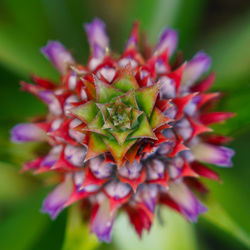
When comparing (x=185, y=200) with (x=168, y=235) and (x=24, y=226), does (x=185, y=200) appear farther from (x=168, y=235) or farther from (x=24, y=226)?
(x=24, y=226)

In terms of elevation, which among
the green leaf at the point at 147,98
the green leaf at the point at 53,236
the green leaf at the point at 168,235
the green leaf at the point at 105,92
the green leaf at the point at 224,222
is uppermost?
the green leaf at the point at 105,92

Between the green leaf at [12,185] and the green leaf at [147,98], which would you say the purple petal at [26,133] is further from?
the green leaf at [12,185]

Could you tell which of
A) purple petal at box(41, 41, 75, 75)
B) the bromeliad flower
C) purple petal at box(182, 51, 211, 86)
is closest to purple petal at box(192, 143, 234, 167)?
the bromeliad flower

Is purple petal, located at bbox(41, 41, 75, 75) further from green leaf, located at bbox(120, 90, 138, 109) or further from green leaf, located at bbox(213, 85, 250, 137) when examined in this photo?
green leaf, located at bbox(213, 85, 250, 137)

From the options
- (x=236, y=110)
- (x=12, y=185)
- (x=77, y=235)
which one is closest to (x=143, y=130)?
(x=236, y=110)

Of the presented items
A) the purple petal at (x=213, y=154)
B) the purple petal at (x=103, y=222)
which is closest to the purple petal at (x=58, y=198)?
the purple petal at (x=103, y=222)

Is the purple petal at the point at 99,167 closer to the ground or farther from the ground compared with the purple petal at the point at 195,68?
closer to the ground

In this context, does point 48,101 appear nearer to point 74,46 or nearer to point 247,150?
point 74,46
